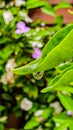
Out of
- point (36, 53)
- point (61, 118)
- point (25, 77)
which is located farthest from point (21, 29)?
point (61, 118)

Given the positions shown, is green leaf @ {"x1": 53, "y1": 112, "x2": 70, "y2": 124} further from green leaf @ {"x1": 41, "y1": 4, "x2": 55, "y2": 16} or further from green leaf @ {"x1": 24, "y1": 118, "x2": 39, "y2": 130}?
green leaf @ {"x1": 41, "y1": 4, "x2": 55, "y2": 16}

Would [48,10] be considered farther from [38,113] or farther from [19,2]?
[38,113]

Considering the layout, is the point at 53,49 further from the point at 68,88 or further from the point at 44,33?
the point at 44,33

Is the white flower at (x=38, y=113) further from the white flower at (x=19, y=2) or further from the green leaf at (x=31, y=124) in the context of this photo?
the white flower at (x=19, y=2)

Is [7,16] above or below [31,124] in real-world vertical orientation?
above

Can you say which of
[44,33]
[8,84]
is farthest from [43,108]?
[44,33]

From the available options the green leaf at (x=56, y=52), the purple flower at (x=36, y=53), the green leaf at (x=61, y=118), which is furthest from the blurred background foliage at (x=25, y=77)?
the green leaf at (x=56, y=52)

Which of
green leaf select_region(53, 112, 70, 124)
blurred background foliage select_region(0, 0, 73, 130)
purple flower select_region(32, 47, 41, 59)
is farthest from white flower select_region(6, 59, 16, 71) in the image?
green leaf select_region(53, 112, 70, 124)
